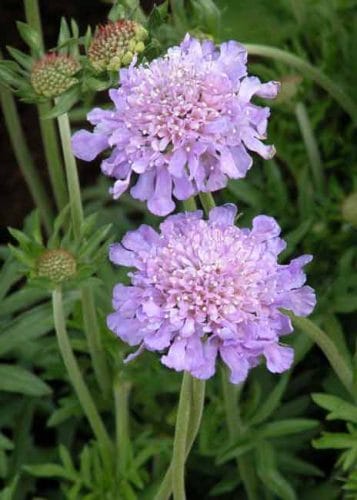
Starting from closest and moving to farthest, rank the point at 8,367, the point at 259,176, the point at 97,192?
the point at 8,367
the point at 259,176
the point at 97,192

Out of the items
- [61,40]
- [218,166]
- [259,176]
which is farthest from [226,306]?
[259,176]

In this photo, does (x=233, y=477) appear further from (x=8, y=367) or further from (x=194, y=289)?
(x=194, y=289)

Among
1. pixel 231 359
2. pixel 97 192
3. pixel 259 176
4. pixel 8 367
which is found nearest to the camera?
pixel 231 359

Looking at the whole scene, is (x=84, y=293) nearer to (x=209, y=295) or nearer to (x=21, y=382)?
(x=21, y=382)

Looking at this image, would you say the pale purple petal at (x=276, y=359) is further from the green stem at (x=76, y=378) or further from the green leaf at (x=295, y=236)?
the green leaf at (x=295, y=236)

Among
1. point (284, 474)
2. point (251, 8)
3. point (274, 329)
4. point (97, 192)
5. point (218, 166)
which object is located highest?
point (218, 166)

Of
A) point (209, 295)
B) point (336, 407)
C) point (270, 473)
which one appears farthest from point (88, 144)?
point (270, 473)

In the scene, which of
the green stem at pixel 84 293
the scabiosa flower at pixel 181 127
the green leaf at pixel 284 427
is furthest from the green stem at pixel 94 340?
the scabiosa flower at pixel 181 127
